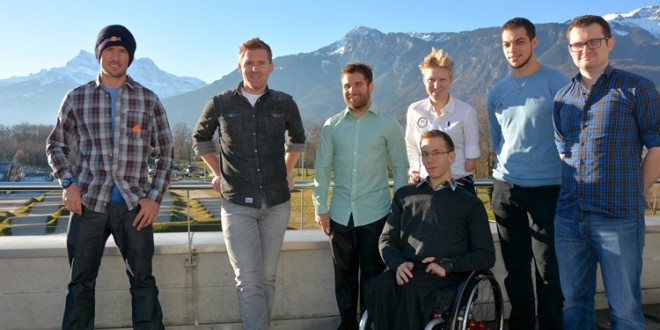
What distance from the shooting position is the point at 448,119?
3.35 meters

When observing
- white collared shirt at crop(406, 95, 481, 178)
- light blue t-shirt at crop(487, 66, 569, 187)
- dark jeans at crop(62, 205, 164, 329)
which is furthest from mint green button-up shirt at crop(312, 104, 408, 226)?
dark jeans at crop(62, 205, 164, 329)

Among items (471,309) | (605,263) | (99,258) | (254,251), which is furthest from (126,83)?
(605,263)

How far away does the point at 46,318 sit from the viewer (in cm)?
356

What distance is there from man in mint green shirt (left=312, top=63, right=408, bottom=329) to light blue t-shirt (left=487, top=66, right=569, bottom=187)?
0.67m

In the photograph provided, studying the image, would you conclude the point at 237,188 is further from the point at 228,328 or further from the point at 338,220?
the point at 228,328

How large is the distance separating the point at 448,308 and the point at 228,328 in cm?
183

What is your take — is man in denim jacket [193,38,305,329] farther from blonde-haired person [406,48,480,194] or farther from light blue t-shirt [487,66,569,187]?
light blue t-shirt [487,66,569,187]

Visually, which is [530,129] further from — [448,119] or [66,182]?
[66,182]

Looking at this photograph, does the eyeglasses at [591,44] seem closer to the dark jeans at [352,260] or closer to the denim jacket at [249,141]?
the dark jeans at [352,260]

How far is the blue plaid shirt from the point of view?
2.62 m

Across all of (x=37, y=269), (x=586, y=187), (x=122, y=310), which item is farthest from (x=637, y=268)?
(x=37, y=269)

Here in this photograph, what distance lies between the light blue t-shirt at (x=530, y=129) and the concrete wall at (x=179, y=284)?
954mm

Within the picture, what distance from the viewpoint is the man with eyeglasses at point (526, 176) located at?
3.18m

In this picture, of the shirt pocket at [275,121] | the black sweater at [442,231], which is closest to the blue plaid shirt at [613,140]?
the black sweater at [442,231]
